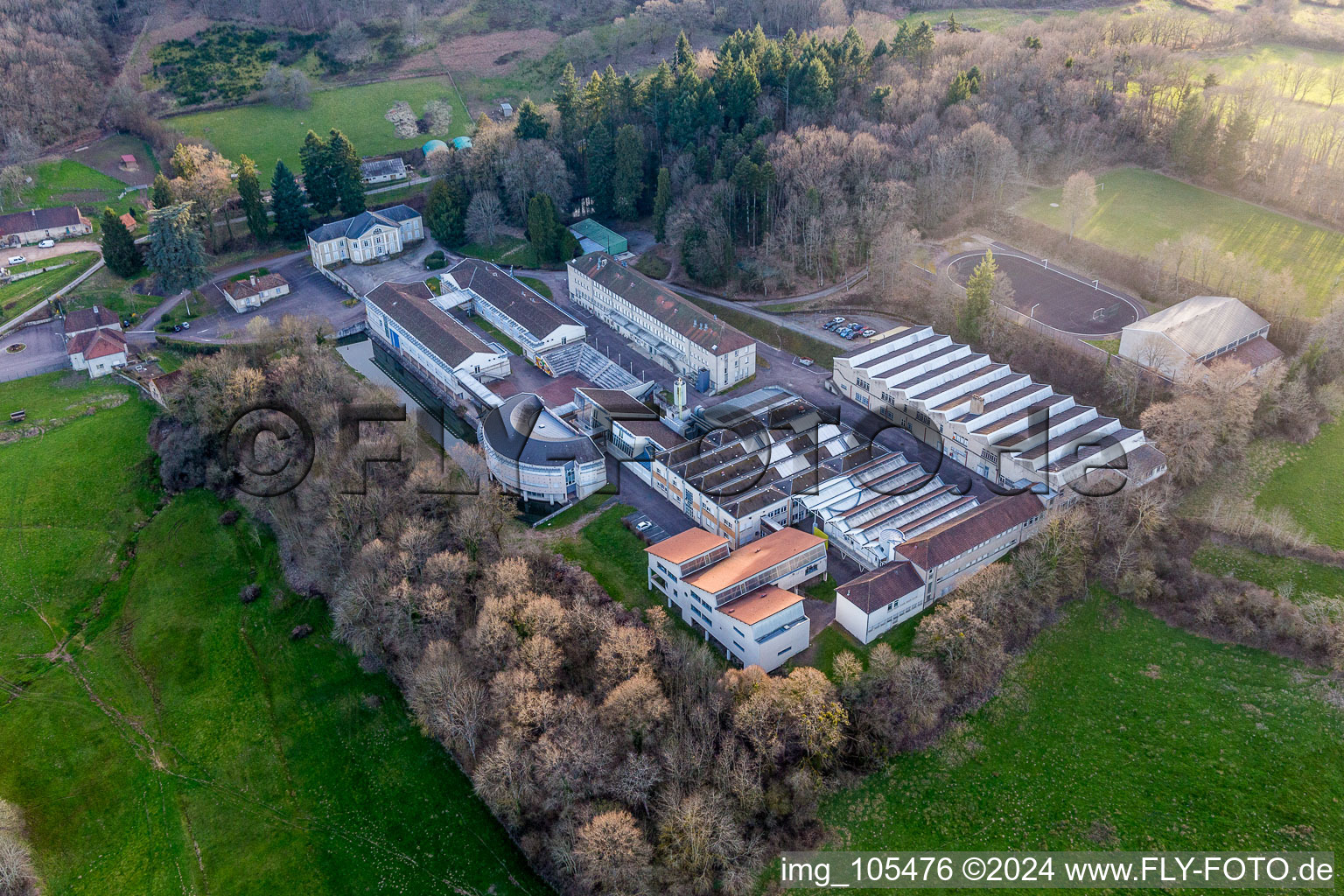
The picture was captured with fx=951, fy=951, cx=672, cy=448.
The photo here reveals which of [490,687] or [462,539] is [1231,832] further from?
[462,539]

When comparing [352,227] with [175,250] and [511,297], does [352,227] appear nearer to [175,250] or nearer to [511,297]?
[175,250]

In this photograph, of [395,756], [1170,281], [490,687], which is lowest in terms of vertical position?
Answer: [395,756]

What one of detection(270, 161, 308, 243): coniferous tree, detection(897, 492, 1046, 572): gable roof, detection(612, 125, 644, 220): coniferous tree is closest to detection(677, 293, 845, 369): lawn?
detection(612, 125, 644, 220): coniferous tree

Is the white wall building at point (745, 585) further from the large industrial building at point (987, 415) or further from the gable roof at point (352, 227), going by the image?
the gable roof at point (352, 227)

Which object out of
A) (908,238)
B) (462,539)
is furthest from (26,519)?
(908,238)

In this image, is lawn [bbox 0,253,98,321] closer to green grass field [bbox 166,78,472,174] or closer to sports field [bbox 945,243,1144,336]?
green grass field [bbox 166,78,472,174]

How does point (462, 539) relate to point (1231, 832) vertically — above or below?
above

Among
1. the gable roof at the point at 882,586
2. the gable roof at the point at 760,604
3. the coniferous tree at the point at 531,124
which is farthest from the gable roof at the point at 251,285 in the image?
the gable roof at the point at 882,586
